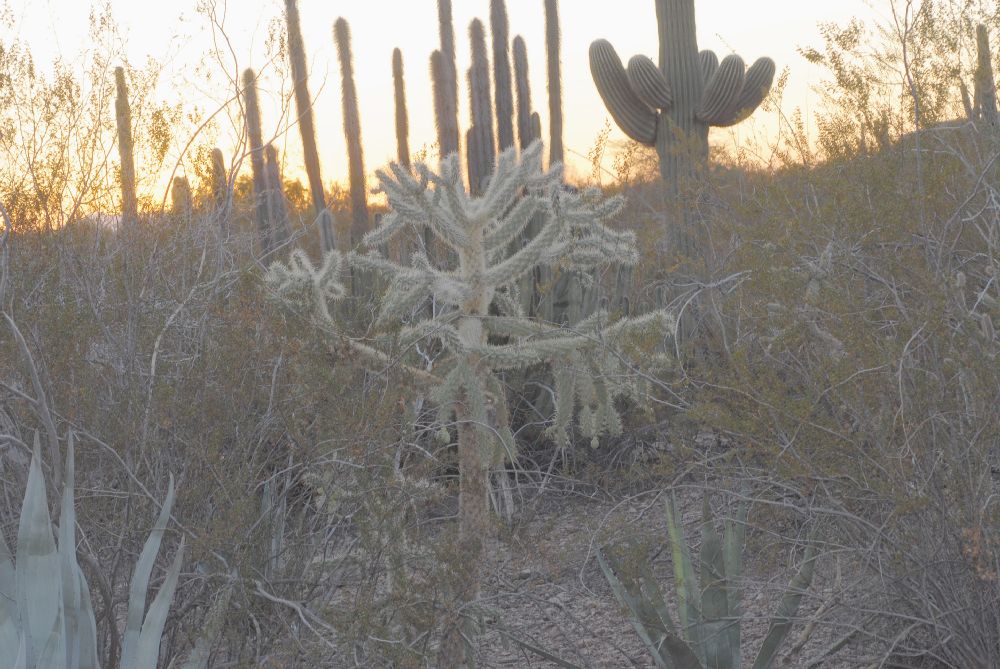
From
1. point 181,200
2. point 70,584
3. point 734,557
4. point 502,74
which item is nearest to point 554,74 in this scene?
point 502,74

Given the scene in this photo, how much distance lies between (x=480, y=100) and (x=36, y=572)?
53.7ft

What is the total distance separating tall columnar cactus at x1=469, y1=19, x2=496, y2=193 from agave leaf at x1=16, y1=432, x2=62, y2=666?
1488 cm

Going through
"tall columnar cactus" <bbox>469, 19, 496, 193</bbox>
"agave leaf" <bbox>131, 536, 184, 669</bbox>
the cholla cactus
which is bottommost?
"agave leaf" <bbox>131, 536, 184, 669</bbox>

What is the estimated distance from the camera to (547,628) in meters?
4.36

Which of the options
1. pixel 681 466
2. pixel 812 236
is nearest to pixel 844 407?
pixel 812 236

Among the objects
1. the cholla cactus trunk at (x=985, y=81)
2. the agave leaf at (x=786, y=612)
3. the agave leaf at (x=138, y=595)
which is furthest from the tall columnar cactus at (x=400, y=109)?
the agave leaf at (x=138, y=595)

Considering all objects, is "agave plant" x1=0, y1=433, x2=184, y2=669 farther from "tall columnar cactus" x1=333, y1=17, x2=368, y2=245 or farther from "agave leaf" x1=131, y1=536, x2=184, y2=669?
"tall columnar cactus" x1=333, y1=17, x2=368, y2=245

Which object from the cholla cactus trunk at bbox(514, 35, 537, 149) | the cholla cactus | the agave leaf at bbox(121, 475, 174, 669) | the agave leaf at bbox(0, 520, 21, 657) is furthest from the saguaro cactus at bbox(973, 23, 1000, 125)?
the cholla cactus trunk at bbox(514, 35, 537, 149)

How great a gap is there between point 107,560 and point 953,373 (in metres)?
2.72

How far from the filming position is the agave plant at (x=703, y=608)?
335 cm

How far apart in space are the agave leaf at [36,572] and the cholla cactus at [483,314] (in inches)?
47.0

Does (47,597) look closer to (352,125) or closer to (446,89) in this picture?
(446,89)

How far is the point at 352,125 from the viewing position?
1972 cm

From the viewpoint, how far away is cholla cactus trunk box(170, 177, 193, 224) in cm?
603
